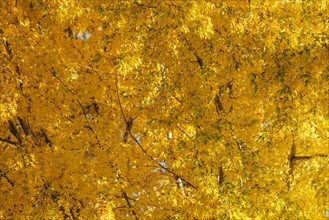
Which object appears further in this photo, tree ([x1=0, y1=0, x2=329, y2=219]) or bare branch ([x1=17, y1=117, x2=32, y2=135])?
bare branch ([x1=17, y1=117, x2=32, y2=135])

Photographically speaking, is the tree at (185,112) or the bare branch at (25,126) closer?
the tree at (185,112)

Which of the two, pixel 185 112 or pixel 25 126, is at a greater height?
pixel 25 126

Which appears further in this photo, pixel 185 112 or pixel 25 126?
pixel 25 126

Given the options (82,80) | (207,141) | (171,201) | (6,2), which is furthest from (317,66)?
(6,2)

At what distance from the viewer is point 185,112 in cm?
748

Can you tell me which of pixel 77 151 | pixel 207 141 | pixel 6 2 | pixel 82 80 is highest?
pixel 6 2

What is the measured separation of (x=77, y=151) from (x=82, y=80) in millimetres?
2577

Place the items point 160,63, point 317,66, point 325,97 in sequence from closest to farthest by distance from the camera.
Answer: point 317,66
point 325,97
point 160,63

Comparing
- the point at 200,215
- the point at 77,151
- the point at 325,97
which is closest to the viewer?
the point at 325,97

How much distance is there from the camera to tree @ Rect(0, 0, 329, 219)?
647cm

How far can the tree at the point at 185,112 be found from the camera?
6469 mm

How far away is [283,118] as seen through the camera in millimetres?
6527

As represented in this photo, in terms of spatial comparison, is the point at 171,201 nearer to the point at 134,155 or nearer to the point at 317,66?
the point at 134,155

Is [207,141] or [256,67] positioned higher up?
[256,67]
